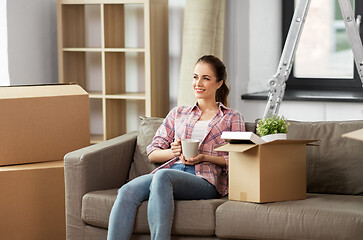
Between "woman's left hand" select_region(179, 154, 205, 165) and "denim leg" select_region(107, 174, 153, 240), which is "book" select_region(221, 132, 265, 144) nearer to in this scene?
"woman's left hand" select_region(179, 154, 205, 165)

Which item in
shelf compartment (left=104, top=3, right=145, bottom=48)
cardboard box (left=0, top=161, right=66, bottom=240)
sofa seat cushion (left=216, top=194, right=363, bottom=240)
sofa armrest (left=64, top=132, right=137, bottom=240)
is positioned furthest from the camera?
shelf compartment (left=104, top=3, right=145, bottom=48)

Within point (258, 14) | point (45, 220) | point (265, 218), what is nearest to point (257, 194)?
point (265, 218)

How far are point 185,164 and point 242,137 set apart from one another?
1.25 ft

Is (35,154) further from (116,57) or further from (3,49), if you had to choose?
(116,57)

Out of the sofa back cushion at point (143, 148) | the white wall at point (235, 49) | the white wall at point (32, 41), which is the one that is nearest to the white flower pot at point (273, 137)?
the sofa back cushion at point (143, 148)

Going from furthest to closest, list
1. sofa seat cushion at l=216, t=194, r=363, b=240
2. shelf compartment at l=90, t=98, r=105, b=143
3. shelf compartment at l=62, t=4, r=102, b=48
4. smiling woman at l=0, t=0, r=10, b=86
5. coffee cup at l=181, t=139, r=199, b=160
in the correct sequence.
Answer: shelf compartment at l=90, t=98, r=105, b=143 < shelf compartment at l=62, t=4, r=102, b=48 < smiling woman at l=0, t=0, r=10, b=86 < coffee cup at l=181, t=139, r=199, b=160 < sofa seat cushion at l=216, t=194, r=363, b=240

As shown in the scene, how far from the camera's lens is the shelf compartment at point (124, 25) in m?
4.22

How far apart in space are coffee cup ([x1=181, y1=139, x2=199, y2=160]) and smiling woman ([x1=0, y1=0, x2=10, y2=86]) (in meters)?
1.68

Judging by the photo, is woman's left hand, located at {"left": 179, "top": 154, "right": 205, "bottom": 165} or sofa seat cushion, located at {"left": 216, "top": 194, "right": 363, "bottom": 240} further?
woman's left hand, located at {"left": 179, "top": 154, "right": 205, "bottom": 165}

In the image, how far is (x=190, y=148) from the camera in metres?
2.71

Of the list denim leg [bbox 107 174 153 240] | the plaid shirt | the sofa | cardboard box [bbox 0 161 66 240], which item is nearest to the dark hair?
the plaid shirt

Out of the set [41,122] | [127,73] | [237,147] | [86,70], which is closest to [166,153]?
[237,147]

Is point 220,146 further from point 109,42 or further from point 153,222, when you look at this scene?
point 109,42

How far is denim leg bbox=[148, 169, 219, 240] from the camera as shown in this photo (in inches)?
101
